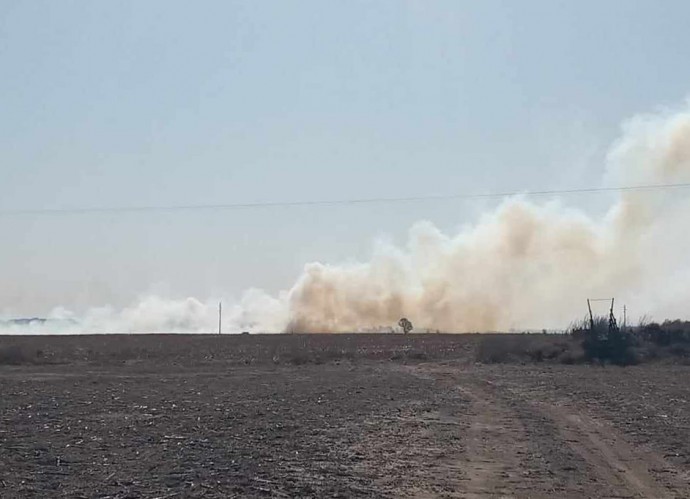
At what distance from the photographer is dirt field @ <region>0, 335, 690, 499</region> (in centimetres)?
1198

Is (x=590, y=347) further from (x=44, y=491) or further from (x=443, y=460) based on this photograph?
(x=44, y=491)

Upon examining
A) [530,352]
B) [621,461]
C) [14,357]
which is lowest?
[621,461]

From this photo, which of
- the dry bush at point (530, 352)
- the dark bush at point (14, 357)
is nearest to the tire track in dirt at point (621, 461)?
the dry bush at point (530, 352)

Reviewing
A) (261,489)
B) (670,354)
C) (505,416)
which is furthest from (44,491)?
(670,354)

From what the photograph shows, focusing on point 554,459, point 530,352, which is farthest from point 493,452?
point 530,352

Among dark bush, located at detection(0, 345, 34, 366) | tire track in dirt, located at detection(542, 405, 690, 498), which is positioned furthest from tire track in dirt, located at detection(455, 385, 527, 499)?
dark bush, located at detection(0, 345, 34, 366)

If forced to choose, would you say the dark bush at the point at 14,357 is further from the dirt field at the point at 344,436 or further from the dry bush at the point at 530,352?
the dry bush at the point at 530,352

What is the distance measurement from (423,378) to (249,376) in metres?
6.40

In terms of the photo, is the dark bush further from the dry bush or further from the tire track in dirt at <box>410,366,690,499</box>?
the tire track in dirt at <box>410,366,690,499</box>

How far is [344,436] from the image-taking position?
16.8 m

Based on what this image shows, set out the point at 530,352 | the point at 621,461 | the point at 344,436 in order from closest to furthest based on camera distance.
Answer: the point at 621,461 < the point at 344,436 < the point at 530,352

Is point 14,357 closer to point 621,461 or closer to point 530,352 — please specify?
point 530,352

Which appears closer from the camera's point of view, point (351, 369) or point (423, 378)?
point (423, 378)

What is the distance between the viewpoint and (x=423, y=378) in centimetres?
3472
